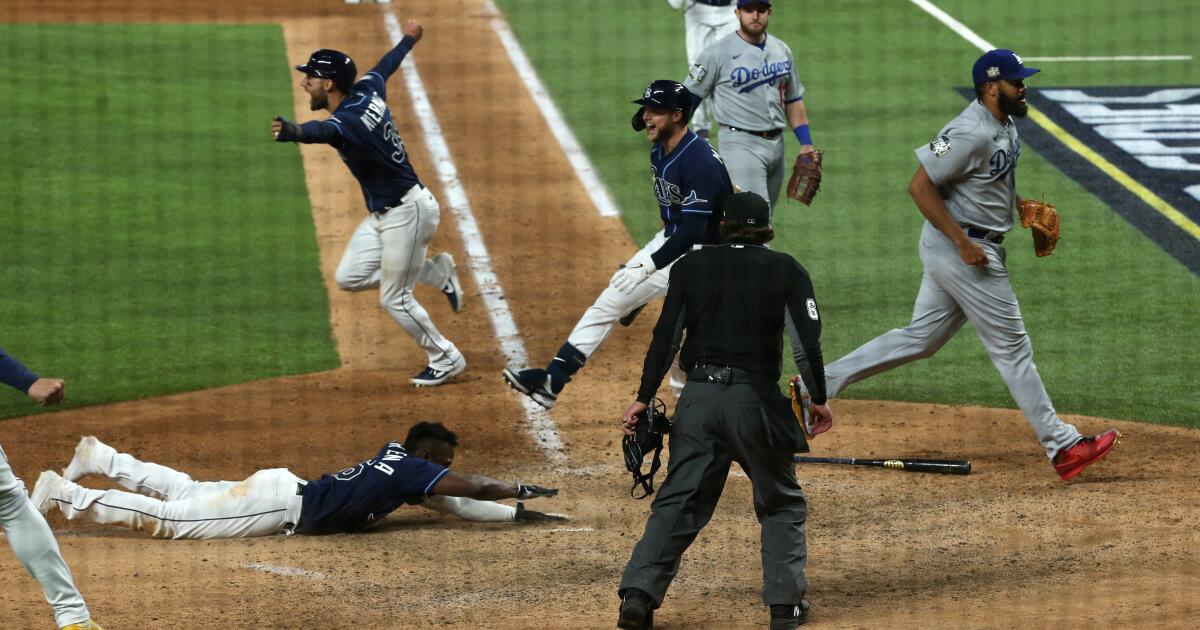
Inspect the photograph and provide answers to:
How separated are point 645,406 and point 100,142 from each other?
1069 centimetres

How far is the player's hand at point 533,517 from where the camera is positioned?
7.35 metres

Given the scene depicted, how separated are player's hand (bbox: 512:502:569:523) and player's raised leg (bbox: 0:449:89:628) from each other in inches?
86.4

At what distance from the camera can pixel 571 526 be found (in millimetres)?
7312

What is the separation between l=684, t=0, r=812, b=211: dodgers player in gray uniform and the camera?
389 inches

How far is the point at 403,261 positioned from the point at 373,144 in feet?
2.41

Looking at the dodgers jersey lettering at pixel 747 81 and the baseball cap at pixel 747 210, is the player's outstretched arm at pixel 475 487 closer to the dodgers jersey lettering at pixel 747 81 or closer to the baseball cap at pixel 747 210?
the baseball cap at pixel 747 210

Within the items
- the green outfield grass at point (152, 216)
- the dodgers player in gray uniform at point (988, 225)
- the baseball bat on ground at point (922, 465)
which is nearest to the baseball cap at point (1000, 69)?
the dodgers player in gray uniform at point (988, 225)

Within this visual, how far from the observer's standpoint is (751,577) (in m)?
6.57

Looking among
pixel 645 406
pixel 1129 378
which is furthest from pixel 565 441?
pixel 1129 378

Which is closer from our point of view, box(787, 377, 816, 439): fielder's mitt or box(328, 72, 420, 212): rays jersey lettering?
box(787, 377, 816, 439): fielder's mitt

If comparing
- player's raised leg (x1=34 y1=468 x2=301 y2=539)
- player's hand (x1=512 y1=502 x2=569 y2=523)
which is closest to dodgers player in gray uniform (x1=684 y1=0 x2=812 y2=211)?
player's hand (x1=512 y1=502 x2=569 y2=523)

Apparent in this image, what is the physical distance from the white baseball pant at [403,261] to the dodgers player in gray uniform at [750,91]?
1.86 meters

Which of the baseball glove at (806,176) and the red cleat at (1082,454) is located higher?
the baseball glove at (806,176)

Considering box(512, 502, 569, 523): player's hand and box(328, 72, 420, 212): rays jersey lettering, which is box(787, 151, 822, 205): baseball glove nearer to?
box(328, 72, 420, 212): rays jersey lettering
